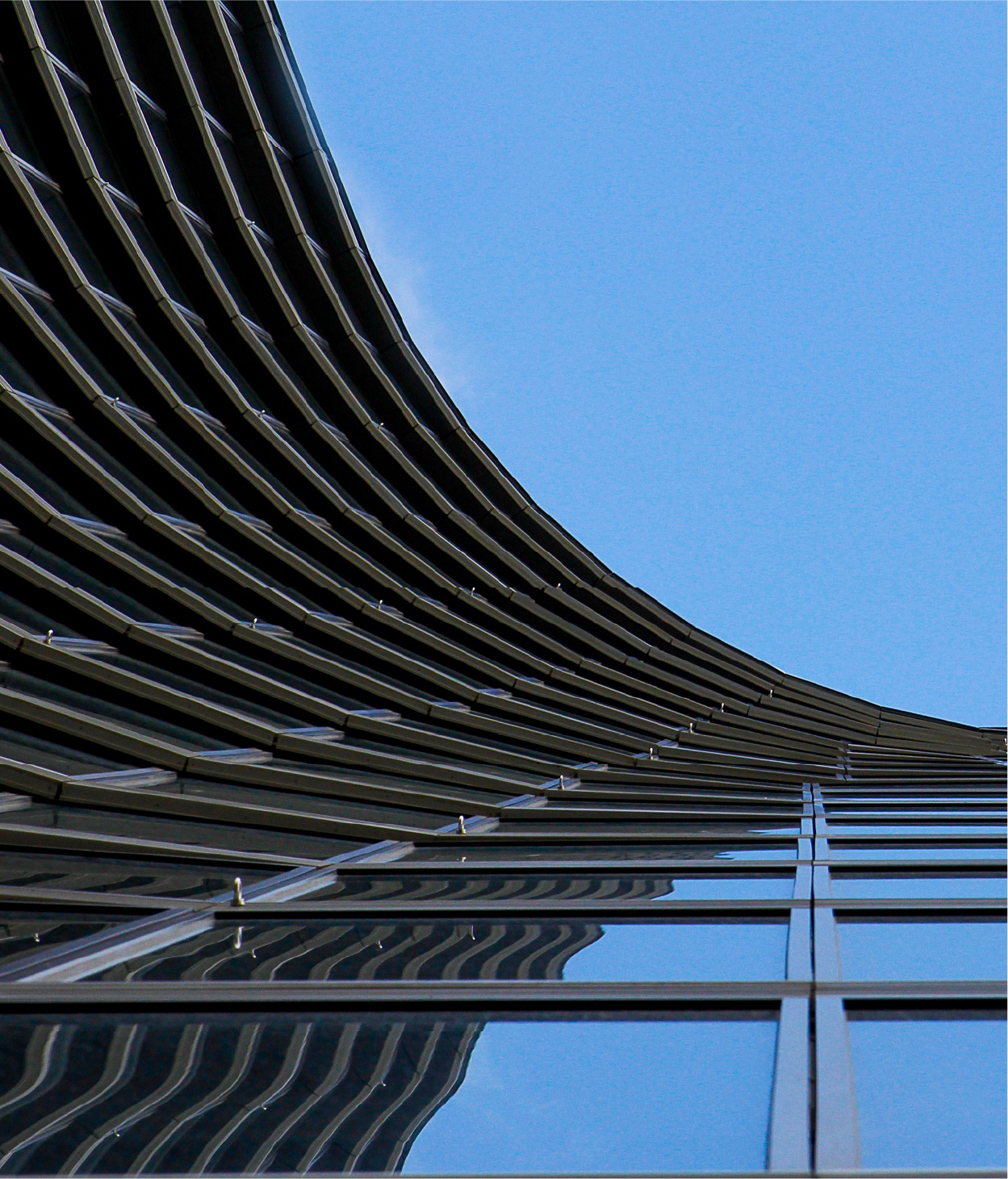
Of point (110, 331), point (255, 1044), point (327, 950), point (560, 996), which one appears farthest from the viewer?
point (110, 331)

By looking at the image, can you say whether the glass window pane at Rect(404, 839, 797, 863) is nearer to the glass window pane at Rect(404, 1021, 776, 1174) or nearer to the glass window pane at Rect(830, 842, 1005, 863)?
the glass window pane at Rect(830, 842, 1005, 863)

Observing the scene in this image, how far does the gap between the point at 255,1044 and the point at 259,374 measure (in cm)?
1549

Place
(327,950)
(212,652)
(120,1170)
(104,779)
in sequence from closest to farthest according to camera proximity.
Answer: (120,1170), (327,950), (104,779), (212,652)

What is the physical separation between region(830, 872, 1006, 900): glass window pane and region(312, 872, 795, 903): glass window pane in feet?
0.88

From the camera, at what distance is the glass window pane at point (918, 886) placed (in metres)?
5.90

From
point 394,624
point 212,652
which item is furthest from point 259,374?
point 212,652

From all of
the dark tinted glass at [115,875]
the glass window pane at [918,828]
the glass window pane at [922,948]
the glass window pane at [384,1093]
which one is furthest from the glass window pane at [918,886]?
the dark tinted glass at [115,875]

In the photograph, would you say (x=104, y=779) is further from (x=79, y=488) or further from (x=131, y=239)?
(x=131, y=239)

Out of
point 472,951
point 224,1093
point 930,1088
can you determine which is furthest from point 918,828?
point 224,1093

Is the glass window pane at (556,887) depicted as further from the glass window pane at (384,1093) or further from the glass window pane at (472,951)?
the glass window pane at (384,1093)

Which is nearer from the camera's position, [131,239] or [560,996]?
[560,996]

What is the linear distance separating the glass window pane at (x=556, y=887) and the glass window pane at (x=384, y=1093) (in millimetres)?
2047

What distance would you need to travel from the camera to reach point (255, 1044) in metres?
3.78

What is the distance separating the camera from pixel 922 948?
15.2 feet
